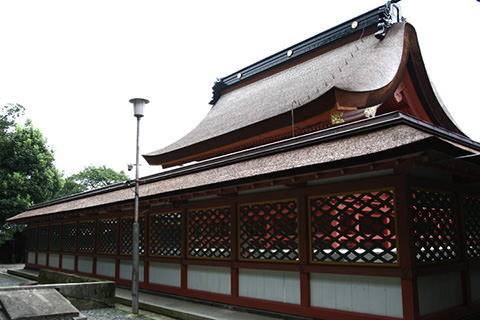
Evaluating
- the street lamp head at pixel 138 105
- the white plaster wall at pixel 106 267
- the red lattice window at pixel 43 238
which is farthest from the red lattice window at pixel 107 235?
the red lattice window at pixel 43 238

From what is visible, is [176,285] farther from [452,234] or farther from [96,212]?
[452,234]

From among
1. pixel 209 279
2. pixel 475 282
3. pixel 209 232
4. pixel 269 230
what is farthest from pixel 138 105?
pixel 475 282

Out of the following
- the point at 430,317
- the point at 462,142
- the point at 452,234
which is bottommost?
the point at 430,317

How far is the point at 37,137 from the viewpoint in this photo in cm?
2623

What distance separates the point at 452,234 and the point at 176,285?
20.9 feet

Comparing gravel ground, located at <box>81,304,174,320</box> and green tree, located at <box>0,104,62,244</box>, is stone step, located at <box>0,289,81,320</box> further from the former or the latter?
green tree, located at <box>0,104,62,244</box>

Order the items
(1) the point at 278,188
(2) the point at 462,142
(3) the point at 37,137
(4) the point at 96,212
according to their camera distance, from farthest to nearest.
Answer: (3) the point at 37,137, (4) the point at 96,212, (1) the point at 278,188, (2) the point at 462,142

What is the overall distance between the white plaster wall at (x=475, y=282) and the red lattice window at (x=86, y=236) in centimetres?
1148

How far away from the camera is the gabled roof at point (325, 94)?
10047 millimetres

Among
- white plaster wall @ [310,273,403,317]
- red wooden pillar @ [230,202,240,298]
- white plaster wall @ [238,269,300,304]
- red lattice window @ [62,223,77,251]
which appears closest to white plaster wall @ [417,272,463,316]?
white plaster wall @ [310,273,403,317]

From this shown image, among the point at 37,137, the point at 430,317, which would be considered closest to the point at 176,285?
the point at 430,317

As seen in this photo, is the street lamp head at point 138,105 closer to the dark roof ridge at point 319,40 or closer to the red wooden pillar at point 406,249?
the red wooden pillar at point 406,249

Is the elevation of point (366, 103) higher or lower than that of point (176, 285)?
higher

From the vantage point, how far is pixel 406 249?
5625 mm
